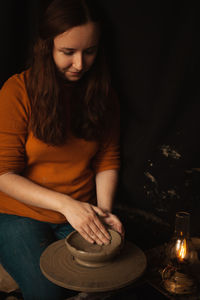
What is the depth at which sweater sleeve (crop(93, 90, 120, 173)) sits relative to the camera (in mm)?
1521

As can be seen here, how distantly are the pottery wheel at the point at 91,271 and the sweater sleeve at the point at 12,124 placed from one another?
14.0 inches

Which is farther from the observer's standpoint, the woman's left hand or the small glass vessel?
the woman's left hand

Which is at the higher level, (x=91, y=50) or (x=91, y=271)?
Result: (x=91, y=50)

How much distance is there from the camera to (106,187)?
1.49 m

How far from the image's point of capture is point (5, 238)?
1273 millimetres

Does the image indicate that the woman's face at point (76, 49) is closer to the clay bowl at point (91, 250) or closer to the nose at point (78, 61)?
the nose at point (78, 61)

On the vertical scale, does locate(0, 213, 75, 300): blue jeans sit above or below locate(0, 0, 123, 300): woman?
below

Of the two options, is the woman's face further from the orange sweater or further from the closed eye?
the orange sweater

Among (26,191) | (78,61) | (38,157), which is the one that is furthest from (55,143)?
(78,61)

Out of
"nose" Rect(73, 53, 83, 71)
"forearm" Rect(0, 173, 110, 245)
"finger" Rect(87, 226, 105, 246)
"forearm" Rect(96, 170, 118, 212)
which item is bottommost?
"forearm" Rect(96, 170, 118, 212)

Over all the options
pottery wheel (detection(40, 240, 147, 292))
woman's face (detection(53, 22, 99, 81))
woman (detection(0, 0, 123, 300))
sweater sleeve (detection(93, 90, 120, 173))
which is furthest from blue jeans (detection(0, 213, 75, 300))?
woman's face (detection(53, 22, 99, 81))

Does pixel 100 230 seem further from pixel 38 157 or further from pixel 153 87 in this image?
pixel 153 87

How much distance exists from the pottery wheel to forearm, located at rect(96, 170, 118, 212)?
33 centimetres

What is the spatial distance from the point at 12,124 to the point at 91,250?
1.74 feet
